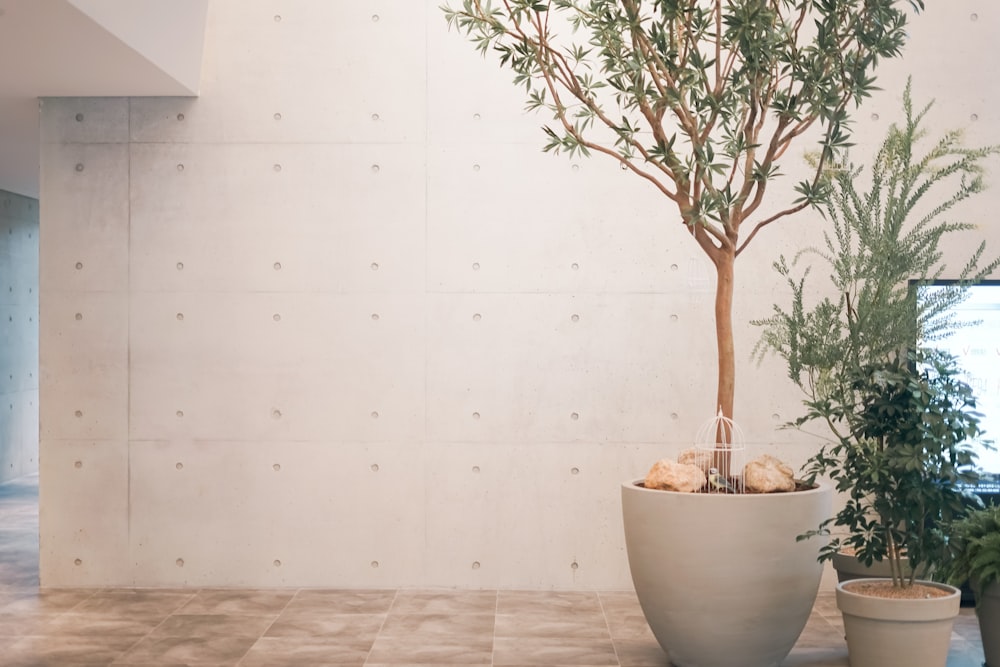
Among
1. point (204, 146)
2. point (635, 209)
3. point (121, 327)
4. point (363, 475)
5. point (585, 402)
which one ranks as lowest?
point (363, 475)

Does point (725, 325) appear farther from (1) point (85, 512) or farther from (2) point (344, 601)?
(1) point (85, 512)

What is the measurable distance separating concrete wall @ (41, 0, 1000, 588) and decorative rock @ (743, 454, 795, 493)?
4.59 ft

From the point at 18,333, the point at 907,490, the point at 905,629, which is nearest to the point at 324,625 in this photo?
the point at 905,629

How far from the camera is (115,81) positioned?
203 inches

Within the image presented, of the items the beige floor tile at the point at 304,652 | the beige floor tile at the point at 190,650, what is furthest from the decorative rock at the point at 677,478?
the beige floor tile at the point at 190,650

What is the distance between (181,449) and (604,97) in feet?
9.40

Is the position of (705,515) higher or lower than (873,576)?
higher

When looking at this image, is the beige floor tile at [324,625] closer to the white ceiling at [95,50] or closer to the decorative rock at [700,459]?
the decorative rock at [700,459]

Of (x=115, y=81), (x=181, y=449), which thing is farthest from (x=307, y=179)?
(x=181, y=449)

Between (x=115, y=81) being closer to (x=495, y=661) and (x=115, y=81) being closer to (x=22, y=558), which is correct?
(x=22, y=558)

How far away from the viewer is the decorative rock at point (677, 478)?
3.92 meters

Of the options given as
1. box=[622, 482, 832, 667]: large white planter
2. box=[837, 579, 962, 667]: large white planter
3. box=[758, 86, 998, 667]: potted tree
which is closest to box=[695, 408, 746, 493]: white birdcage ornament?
box=[622, 482, 832, 667]: large white planter

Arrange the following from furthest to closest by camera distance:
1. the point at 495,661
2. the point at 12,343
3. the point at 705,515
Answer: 1. the point at 12,343
2. the point at 495,661
3. the point at 705,515

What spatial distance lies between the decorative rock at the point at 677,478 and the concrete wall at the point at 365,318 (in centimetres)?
141
